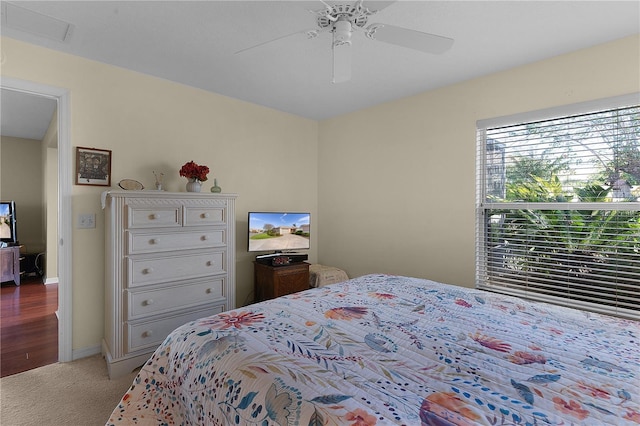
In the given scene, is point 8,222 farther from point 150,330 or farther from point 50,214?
point 150,330

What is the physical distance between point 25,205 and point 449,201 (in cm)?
694

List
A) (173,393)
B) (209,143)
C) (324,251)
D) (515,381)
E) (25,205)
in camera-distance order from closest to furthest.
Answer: (515,381)
(173,393)
(209,143)
(324,251)
(25,205)

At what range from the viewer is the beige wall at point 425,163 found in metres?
2.43

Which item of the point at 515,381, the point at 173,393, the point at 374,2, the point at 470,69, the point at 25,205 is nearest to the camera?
the point at 515,381

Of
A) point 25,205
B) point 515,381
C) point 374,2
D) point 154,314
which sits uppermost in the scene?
point 374,2

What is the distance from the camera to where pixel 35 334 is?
309cm

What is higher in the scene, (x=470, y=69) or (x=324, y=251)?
(x=470, y=69)

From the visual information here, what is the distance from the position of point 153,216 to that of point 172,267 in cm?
44

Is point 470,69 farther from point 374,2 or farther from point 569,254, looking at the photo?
point 569,254

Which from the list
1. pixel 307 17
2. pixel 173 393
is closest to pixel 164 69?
pixel 307 17

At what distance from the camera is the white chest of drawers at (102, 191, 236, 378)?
2342 mm

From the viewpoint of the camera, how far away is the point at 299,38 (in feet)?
7.38

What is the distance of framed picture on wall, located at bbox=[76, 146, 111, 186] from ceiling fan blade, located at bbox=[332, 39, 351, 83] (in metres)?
2.11

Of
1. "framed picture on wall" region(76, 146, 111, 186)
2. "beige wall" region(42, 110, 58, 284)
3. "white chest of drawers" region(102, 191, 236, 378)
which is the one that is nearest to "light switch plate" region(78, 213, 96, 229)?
"white chest of drawers" region(102, 191, 236, 378)
